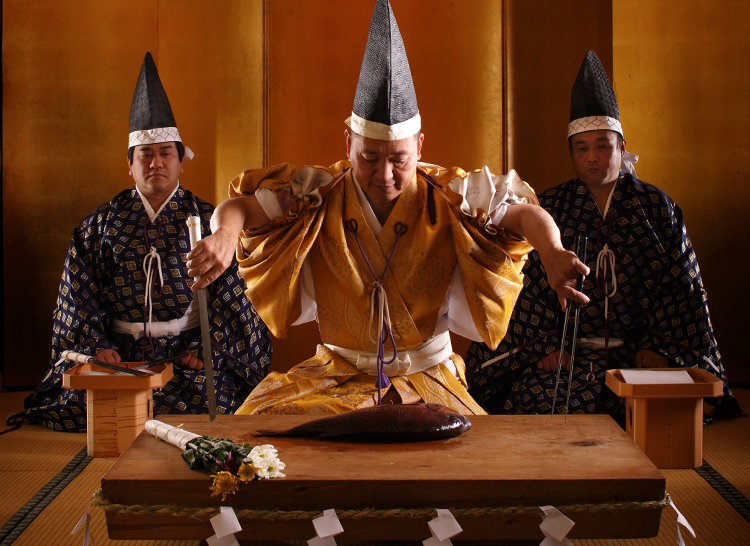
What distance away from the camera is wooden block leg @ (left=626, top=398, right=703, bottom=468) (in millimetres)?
2562

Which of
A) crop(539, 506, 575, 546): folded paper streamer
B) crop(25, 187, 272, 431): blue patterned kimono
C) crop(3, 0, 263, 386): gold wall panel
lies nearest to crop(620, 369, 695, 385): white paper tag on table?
crop(539, 506, 575, 546): folded paper streamer

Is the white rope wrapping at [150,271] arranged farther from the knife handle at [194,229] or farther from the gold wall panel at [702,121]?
the gold wall panel at [702,121]

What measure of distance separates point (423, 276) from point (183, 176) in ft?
7.80

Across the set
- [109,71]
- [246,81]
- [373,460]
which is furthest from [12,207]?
[373,460]

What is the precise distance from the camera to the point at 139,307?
3.43m

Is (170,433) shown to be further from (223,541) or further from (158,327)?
(158,327)

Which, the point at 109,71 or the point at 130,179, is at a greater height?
the point at 109,71

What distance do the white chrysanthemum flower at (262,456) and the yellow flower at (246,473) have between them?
0.02 metres

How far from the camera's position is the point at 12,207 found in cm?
405

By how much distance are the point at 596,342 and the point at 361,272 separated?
152 centimetres

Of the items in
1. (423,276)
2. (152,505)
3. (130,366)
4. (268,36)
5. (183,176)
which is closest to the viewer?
(152,505)

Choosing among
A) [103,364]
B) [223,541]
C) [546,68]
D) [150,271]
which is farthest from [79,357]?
[546,68]

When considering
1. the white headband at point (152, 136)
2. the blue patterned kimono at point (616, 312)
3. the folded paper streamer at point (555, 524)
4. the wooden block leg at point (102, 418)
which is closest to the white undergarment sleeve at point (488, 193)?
the folded paper streamer at point (555, 524)

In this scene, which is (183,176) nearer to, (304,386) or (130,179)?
(130,179)
